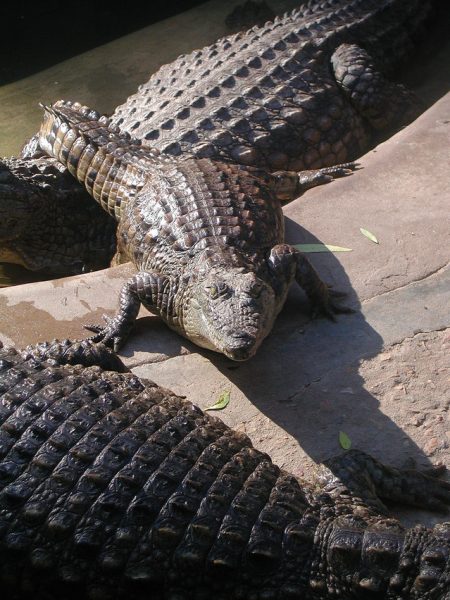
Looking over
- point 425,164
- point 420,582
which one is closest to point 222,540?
point 420,582

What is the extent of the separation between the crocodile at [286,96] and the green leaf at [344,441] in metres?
3.05

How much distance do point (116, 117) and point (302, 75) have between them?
164 cm

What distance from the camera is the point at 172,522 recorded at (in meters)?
3.17

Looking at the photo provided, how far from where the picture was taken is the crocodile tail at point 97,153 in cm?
624

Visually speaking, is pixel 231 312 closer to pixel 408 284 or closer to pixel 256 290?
pixel 256 290

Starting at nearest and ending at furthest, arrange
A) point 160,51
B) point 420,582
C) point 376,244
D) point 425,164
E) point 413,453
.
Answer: point 420,582 → point 413,453 → point 376,244 → point 425,164 → point 160,51

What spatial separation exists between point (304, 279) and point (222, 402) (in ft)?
3.27

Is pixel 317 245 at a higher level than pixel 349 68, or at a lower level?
lower

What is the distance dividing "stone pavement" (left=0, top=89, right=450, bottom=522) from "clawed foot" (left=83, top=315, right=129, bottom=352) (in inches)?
2.5

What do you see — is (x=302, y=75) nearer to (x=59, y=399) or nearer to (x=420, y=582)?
(x=59, y=399)

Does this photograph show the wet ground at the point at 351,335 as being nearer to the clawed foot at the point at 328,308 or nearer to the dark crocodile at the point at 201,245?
the clawed foot at the point at 328,308

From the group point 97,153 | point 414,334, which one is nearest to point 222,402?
point 414,334

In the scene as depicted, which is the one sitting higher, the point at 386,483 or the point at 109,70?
the point at 109,70

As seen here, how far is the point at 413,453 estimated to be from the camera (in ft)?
13.0
